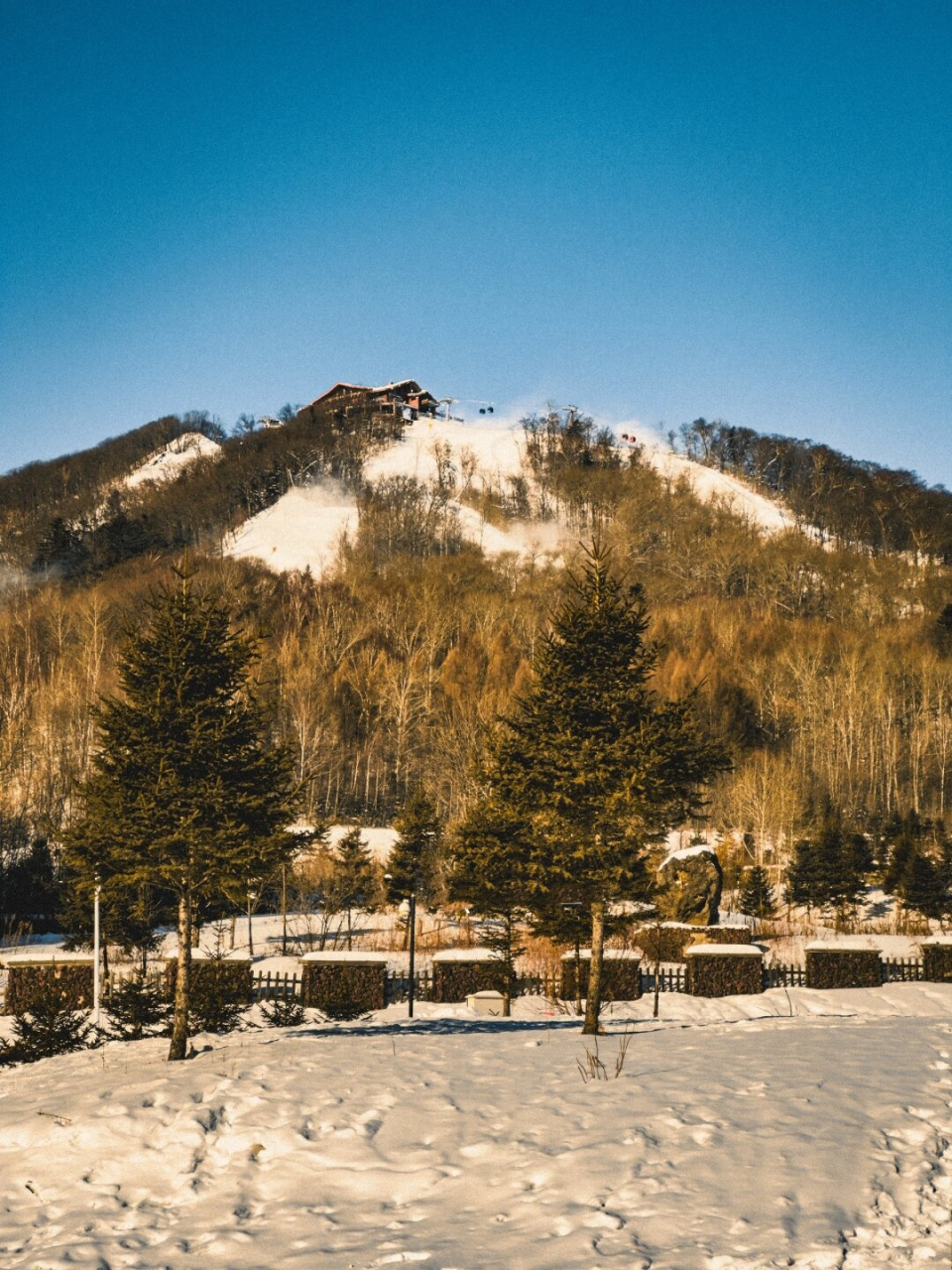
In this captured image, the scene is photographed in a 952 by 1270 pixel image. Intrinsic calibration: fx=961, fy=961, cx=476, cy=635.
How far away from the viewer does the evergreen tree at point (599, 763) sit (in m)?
15.7

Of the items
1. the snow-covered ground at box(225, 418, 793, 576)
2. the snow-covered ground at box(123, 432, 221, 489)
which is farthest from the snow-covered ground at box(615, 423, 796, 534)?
the snow-covered ground at box(123, 432, 221, 489)

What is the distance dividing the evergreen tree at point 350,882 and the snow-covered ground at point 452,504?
2660 inches

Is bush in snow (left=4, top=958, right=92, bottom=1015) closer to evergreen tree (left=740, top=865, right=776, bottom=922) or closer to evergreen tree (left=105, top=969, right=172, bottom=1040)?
evergreen tree (left=105, top=969, right=172, bottom=1040)

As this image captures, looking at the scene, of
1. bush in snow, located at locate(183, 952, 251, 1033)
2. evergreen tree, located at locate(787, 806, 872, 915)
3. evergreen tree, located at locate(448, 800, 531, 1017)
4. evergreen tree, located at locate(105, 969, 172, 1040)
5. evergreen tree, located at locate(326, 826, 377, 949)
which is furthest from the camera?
evergreen tree, located at locate(787, 806, 872, 915)

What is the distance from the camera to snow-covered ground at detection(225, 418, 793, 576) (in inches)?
4414

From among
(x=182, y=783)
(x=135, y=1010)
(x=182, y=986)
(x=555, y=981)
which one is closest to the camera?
(x=182, y=986)

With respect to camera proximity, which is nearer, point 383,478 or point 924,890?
point 924,890

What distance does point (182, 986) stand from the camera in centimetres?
1280

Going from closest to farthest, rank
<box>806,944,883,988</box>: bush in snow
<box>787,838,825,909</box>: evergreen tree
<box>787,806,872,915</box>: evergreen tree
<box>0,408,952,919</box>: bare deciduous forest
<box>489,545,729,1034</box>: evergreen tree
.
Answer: <box>489,545,729,1034</box>: evergreen tree, <box>806,944,883,988</box>: bush in snow, <box>787,806,872,915</box>: evergreen tree, <box>787,838,825,909</box>: evergreen tree, <box>0,408,952,919</box>: bare deciduous forest

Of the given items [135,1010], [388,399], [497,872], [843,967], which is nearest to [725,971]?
[843,967]

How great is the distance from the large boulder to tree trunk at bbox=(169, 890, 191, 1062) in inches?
820

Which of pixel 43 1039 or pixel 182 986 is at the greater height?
pixel 182 986

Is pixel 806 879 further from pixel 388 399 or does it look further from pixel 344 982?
pixel 388 399

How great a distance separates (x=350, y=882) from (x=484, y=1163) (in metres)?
28.6
